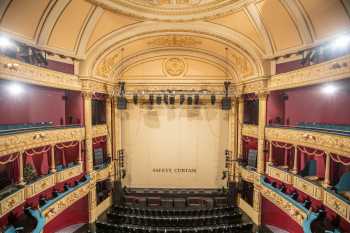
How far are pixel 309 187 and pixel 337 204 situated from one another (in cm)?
Result: 128

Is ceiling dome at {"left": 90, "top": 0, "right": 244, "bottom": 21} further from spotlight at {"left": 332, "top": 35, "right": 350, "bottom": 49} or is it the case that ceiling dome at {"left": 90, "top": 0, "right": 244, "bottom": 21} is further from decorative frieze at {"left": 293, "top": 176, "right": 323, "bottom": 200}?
decorative frieze at {"left": 293, "top": 176, "right": 323, "bottom": 200}

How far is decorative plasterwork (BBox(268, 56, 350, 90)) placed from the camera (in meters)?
6.35

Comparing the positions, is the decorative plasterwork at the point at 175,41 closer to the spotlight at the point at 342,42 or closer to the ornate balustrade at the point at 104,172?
the spotlight at the point at 342,42

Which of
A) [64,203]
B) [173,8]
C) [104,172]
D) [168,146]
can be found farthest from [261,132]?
[64,203]

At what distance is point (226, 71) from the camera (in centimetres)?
1364

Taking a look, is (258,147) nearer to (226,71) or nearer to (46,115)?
(226,71)

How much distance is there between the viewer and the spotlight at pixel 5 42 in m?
6.38

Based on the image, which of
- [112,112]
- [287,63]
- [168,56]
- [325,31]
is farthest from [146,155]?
[325,31]

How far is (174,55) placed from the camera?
44.5 ft

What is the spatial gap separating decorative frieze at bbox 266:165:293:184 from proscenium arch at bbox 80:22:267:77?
502 centimetres

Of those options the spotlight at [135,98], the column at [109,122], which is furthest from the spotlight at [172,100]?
the column at [109,122]

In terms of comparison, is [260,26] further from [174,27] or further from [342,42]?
[174,27]

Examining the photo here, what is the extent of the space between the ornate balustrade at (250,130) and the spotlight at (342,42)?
217 inches

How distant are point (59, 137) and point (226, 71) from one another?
36.7 feet
